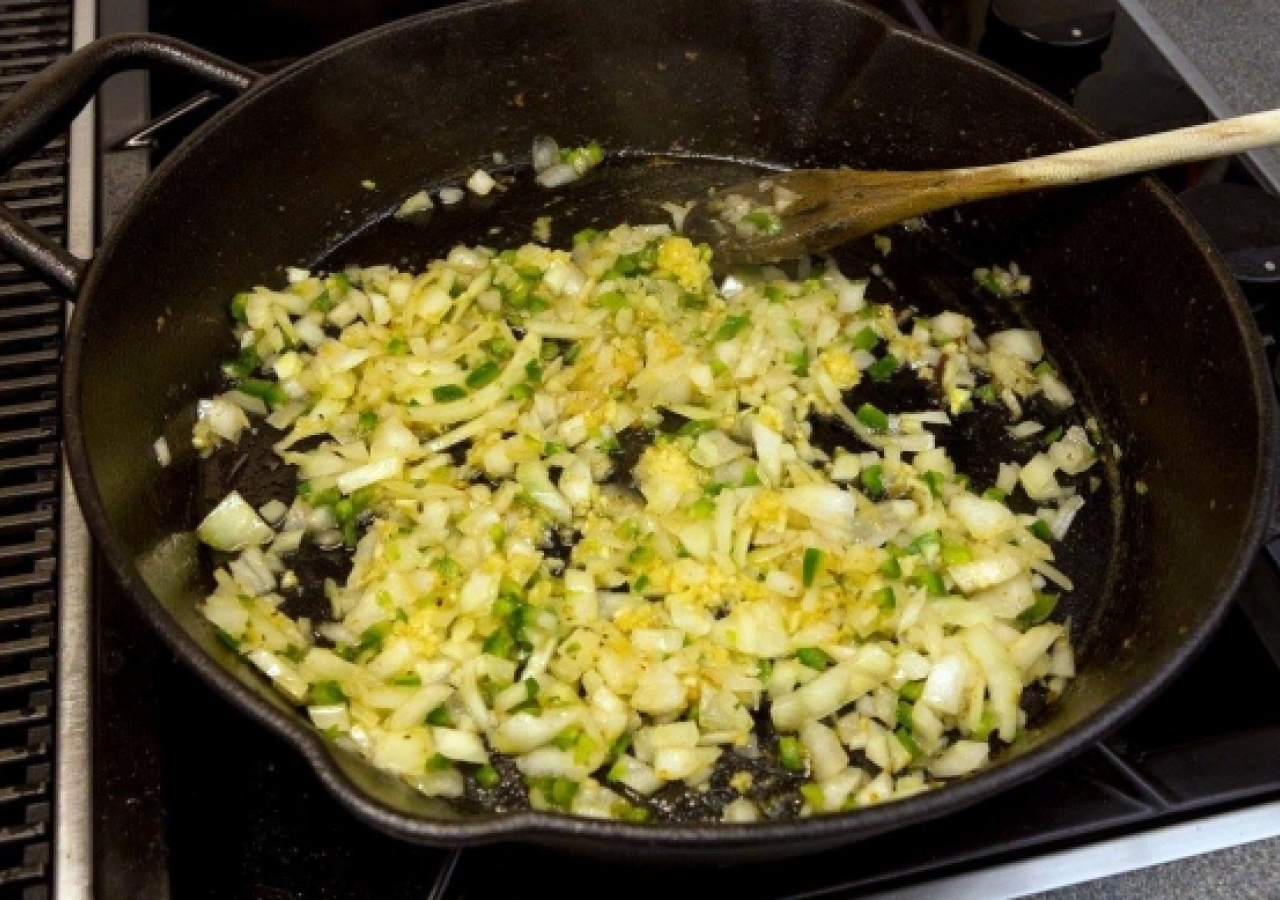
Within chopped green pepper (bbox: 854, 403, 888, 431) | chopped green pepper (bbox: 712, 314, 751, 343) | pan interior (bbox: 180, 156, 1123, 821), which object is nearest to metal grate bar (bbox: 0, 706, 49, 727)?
pan interior (bbox: 180, 156, 1123, 821)

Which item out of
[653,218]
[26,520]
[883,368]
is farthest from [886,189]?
[26,520]

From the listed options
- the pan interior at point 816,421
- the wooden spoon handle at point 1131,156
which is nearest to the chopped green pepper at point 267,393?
the pan interior at point 816,421

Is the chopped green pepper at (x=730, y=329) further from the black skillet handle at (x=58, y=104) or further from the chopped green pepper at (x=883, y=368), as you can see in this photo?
the black skillet handle at (x=58, y=104)

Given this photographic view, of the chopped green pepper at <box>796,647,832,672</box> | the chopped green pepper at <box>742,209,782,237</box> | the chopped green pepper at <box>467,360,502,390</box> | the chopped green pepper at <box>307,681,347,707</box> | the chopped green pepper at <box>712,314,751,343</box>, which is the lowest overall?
the chopped green pepper at <box>307,681,347,707</box>

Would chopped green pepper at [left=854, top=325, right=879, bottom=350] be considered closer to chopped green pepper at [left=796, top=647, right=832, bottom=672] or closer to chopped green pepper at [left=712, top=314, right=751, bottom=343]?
chopped green pepper at [left=712, top=314, right=751, bottom=343]

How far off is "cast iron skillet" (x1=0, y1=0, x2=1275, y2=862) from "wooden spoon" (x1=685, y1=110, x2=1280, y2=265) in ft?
0.31

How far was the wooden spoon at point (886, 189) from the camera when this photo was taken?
145cm

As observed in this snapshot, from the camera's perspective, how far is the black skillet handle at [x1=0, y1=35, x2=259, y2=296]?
4.46 feet

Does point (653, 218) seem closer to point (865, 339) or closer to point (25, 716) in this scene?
point (865, 339)

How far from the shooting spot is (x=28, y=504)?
1.47m

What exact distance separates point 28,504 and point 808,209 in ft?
3.60

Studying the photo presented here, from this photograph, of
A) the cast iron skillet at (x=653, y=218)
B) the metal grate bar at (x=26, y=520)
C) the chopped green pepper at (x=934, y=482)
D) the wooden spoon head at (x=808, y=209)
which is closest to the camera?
the cast iron skillet at (x=653, y=218)

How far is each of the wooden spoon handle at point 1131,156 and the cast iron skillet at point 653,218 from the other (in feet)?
0.29

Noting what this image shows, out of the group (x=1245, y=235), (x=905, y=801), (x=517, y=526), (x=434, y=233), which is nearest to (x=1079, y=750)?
(x=905, y=801)
